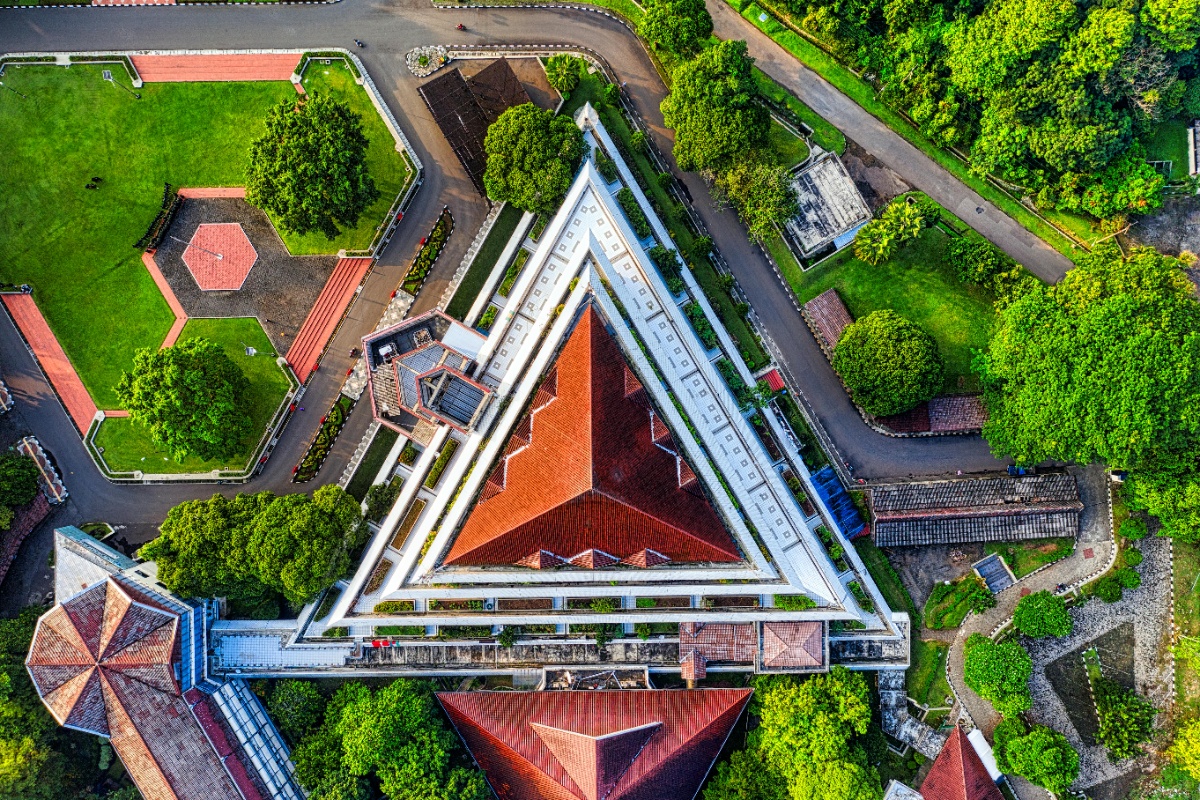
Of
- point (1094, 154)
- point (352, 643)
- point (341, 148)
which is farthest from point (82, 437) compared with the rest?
point (1094, 154)

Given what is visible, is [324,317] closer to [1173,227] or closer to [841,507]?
[841,507]

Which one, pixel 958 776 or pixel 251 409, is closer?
pixel 958 776

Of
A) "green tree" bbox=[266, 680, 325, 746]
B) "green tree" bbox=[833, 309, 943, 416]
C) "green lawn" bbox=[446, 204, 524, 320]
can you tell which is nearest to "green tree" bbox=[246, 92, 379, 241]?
"green lawn" bbox=[446, 204, 524, 320]

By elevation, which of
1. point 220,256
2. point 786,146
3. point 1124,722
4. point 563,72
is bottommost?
point 1124,722

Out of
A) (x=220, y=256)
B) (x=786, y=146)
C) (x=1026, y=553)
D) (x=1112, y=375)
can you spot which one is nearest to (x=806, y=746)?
(x=1026, y=553)

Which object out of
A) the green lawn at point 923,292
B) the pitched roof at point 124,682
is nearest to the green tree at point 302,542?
the pitched roof at point 124,682

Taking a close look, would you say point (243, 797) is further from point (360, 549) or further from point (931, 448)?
point (931, 448)

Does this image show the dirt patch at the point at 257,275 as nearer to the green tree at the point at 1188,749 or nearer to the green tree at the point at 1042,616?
the green tree at the point at 1042,616

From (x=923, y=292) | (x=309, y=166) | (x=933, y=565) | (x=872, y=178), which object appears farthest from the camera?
(x=872, y=178)

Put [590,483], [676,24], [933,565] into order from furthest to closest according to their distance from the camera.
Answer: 1. [933,565]
2. [676,24]
3. [590,483]
